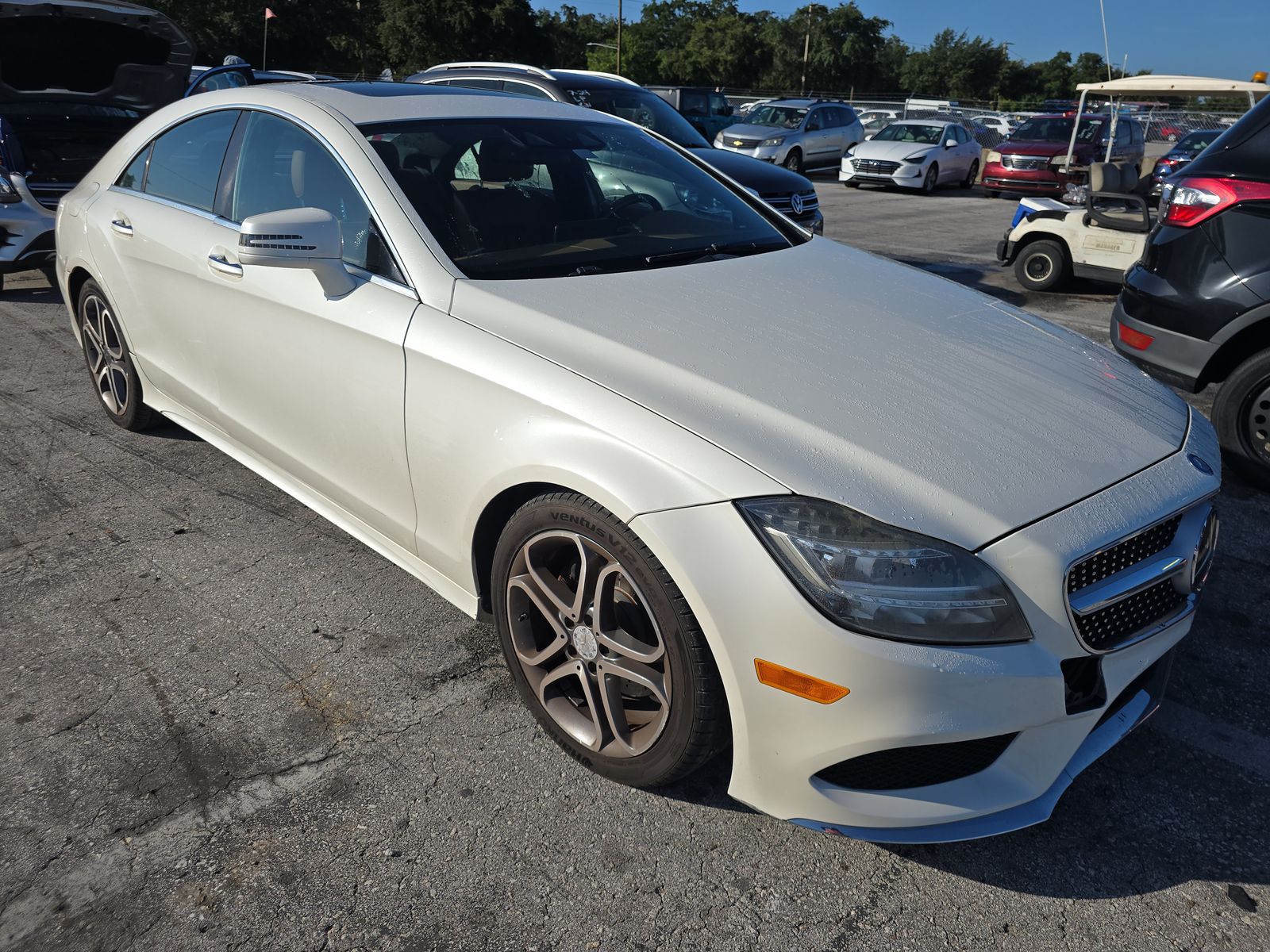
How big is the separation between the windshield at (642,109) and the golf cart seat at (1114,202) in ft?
11.4

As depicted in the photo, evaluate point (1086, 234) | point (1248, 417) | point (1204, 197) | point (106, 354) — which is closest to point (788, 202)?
point (1086, 234)

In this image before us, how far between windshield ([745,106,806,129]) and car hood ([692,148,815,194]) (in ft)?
43.5

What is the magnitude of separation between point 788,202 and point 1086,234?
8.24ft

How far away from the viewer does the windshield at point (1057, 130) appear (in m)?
17.7

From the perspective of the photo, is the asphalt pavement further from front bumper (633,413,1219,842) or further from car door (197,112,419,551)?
car door (197,112,419,551)

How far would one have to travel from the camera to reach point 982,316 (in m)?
3.05

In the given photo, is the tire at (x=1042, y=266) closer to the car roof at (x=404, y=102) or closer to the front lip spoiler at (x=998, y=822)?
the car roof at (x=404, y=102)

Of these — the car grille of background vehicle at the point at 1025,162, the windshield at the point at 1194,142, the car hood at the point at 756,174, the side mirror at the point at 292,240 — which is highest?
the side mirror at the point at 292,240

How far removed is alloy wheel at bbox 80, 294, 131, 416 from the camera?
437cm

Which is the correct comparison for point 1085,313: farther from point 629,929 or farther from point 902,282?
point 629,929

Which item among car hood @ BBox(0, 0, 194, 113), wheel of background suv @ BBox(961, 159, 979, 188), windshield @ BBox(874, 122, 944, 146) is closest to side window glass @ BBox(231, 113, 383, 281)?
car hood @ BBox(0, 0, 194, 113)

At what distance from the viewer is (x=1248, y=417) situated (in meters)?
4.20

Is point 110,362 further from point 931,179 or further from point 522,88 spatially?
point 931,179

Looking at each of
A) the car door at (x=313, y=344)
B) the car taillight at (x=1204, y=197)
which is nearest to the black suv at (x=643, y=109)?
the car taillight at (x=1204, y=197)
